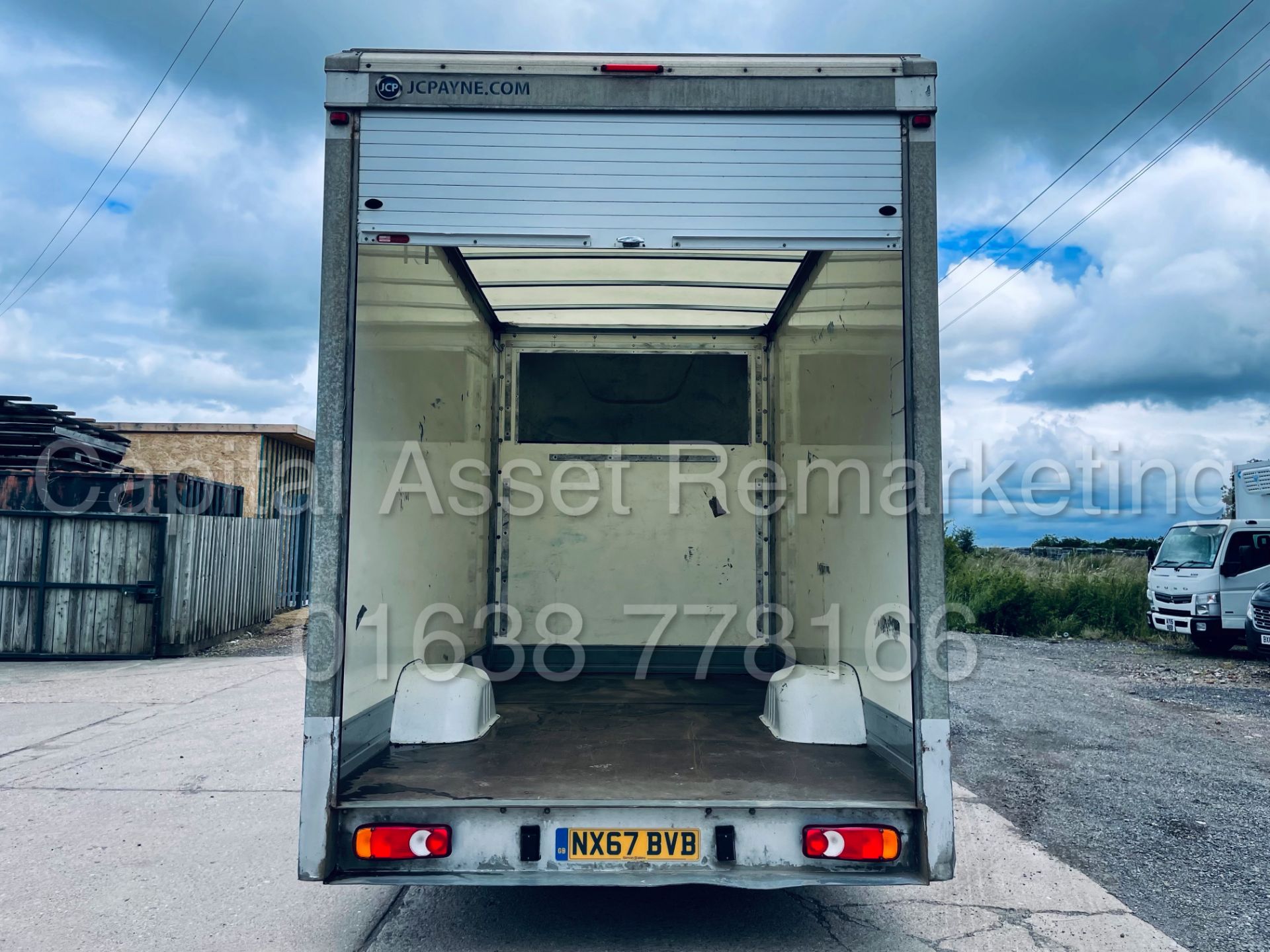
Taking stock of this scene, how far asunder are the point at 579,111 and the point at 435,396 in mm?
1879

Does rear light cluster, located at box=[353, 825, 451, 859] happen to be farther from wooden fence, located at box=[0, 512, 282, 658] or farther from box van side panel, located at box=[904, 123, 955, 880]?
wooden fence, located at box=[0, 512, 282, 658]

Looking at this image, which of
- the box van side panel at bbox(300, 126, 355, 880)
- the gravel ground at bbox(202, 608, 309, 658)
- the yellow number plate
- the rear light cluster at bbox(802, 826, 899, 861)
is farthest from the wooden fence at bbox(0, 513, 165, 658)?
the rear light cluster at bbox(802, 826, 899, 861)

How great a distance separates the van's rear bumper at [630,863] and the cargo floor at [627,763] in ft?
0.17

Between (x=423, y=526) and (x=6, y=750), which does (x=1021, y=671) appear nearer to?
(x=423, y=526)

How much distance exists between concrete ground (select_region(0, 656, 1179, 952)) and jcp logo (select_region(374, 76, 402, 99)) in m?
3.14

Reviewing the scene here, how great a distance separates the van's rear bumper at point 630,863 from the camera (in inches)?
116

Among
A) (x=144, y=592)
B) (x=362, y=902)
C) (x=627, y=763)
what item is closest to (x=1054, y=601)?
(x=144, y=592)

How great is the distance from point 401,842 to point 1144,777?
5.66 meters

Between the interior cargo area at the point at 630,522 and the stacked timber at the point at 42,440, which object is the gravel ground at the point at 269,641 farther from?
the interior cargo area at the point at 630,522

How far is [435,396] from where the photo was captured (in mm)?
4594

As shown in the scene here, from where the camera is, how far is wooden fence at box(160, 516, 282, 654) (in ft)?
38.4

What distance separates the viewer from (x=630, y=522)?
6039 mm

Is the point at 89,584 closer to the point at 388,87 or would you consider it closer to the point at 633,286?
the point at 633,286

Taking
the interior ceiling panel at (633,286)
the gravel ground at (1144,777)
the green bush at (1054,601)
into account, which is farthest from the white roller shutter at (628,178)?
the green bush at (1054,601)
